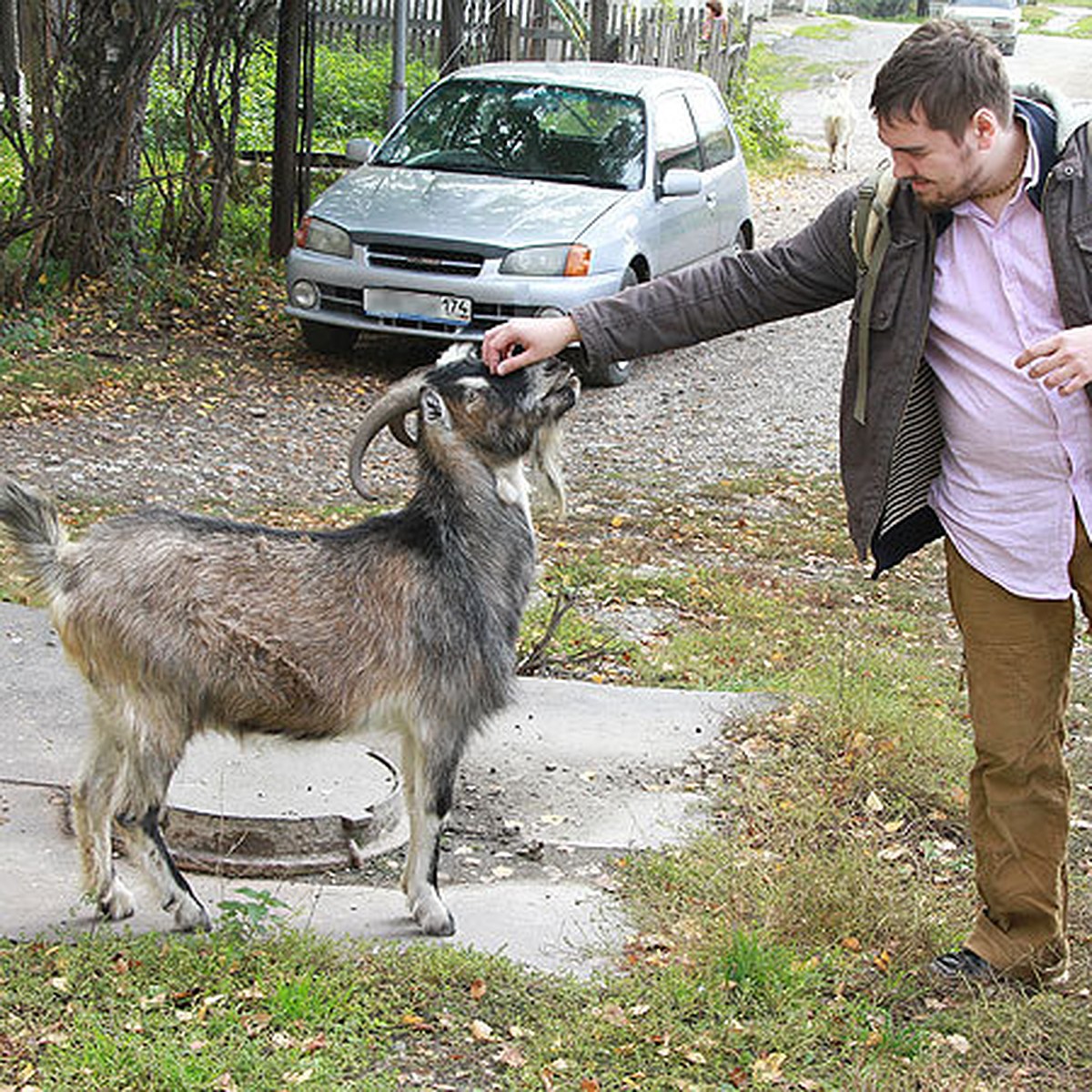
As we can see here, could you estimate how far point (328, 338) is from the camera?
40.4ft

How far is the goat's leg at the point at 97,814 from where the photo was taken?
4.46 m

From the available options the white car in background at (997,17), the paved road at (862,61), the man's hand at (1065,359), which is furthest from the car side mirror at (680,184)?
the white car in background at (997,17)

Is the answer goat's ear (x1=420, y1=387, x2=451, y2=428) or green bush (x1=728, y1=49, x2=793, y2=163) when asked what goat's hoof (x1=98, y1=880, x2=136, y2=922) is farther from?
green bush (x1=728, y1=49, x2=793, y2=163)

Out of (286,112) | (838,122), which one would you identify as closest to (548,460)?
(286,112)

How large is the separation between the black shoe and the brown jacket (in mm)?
1090

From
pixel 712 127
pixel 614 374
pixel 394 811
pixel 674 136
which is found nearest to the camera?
pixel 394 811

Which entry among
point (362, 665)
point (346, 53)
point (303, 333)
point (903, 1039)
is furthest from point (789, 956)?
point (346, 53)

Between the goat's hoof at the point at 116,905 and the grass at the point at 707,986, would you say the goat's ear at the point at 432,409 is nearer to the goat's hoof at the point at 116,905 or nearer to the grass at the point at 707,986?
the grass at the point at 707,986

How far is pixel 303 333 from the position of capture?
12.4 meters

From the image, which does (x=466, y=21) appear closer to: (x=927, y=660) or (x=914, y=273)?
(x=927, y=660)

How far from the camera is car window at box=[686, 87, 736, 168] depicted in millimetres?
13906

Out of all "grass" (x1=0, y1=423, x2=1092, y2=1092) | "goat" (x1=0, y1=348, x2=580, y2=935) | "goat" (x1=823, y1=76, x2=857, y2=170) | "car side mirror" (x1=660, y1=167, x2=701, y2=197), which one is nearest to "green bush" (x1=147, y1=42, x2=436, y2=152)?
"goat" (x1=823, y1=76, x2=857, y2=170)

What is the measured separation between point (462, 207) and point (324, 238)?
98 centimetres

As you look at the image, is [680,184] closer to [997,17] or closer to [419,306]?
[419,306]
